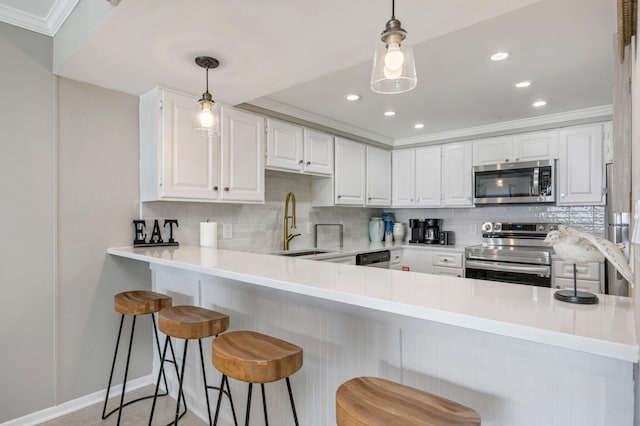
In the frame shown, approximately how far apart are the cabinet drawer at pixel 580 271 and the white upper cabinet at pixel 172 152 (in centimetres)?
318

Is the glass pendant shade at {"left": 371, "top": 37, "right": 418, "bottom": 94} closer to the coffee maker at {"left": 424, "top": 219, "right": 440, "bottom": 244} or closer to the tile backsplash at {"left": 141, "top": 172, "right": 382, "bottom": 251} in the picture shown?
the tile backsplash at {"left": 141, "top": 172, "right": 382, "bottom": 251}

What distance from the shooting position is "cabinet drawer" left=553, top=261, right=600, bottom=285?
3.08 meters

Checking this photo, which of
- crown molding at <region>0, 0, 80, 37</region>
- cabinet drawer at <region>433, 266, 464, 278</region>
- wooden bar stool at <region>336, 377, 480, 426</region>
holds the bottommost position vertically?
cabinet drawer at <region>433, 266, 464, 278</region>

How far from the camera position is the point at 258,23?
155 centimetres

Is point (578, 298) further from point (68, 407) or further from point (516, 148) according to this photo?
point (516, 148)

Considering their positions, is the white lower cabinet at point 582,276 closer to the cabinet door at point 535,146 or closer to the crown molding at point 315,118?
the cabinet door at point 535,146

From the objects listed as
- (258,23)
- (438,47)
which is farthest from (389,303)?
(438,47)

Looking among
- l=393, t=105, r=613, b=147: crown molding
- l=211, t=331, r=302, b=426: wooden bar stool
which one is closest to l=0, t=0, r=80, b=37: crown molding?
l=211, t=331, r=302, b=426: wooden bar stool

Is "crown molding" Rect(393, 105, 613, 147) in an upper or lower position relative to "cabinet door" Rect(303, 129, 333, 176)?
upper

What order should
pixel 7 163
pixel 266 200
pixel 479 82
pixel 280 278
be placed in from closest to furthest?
1. pixel 280 278
2. pixel 7 163
3. pixel 479 82
4. pixel 266 200

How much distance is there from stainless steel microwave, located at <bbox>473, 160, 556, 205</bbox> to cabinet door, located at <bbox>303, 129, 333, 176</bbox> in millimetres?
1696

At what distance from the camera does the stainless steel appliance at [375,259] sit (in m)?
3.64

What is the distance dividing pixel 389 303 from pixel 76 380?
2323 mm

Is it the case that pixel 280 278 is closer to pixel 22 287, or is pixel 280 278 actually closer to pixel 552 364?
pixel 552 364
